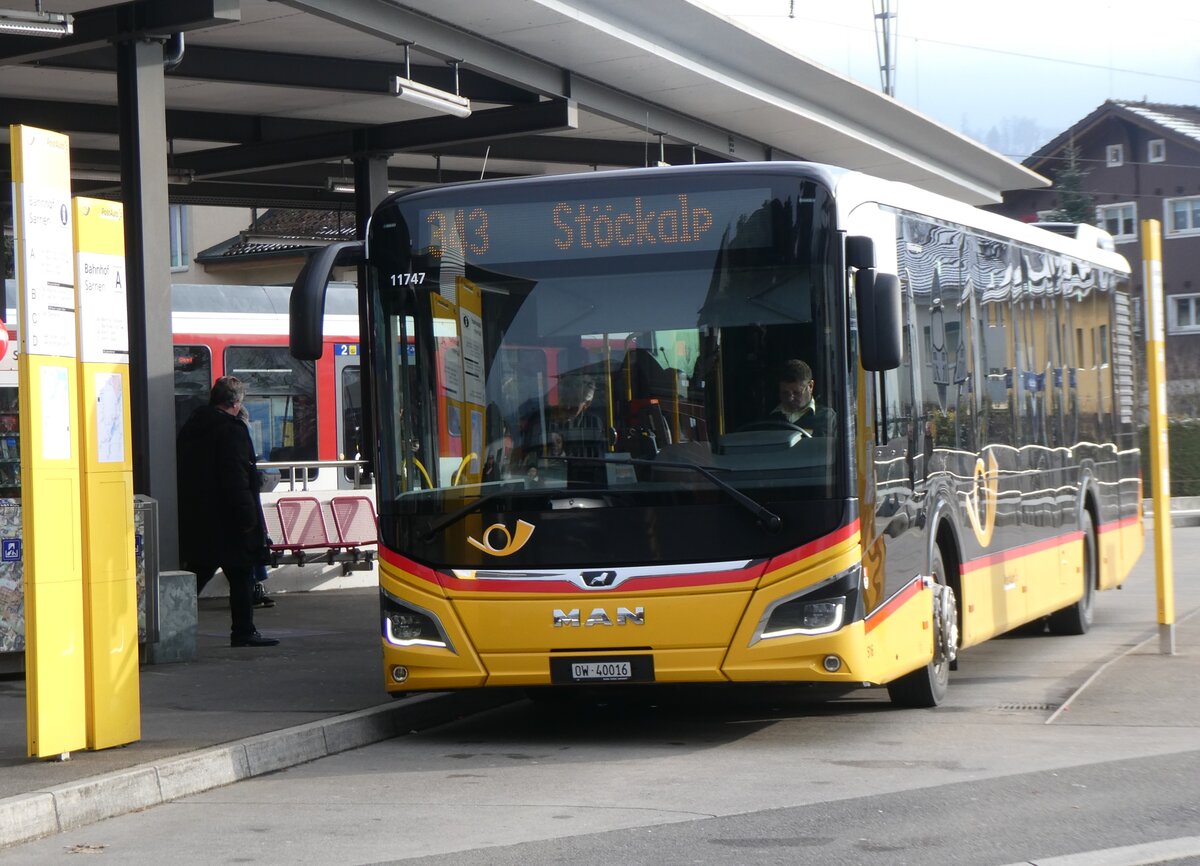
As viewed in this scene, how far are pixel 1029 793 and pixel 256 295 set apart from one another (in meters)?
17.5

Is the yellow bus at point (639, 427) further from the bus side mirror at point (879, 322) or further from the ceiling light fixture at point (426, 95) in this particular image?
the ceiling light fixture at point (426, 95)

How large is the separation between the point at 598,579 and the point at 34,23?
5.61m

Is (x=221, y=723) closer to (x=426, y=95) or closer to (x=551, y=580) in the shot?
(x=551, y=580)

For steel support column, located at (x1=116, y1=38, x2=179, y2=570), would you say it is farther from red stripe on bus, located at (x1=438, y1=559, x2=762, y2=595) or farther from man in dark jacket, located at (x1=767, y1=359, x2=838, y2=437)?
man in dark jacket, located at (x1=767, y1=359, x2=838, y2=437)

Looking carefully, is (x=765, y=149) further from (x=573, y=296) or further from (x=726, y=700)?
(x=573, y=296)

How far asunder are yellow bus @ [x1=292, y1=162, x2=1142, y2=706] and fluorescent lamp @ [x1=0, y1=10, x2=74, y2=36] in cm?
343

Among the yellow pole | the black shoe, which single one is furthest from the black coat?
the yellow pole

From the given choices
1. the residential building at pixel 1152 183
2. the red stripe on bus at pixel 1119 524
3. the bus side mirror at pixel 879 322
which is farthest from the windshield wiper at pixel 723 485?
the residential building at pixel 1152 183

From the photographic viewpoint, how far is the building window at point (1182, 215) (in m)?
62.8

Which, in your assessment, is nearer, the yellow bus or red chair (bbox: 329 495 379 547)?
the yellow bus

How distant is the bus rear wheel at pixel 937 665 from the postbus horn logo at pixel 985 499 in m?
0.72

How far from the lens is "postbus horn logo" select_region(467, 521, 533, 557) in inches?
356

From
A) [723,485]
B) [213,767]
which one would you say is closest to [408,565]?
[213,767]

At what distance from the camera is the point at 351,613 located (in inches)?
647
